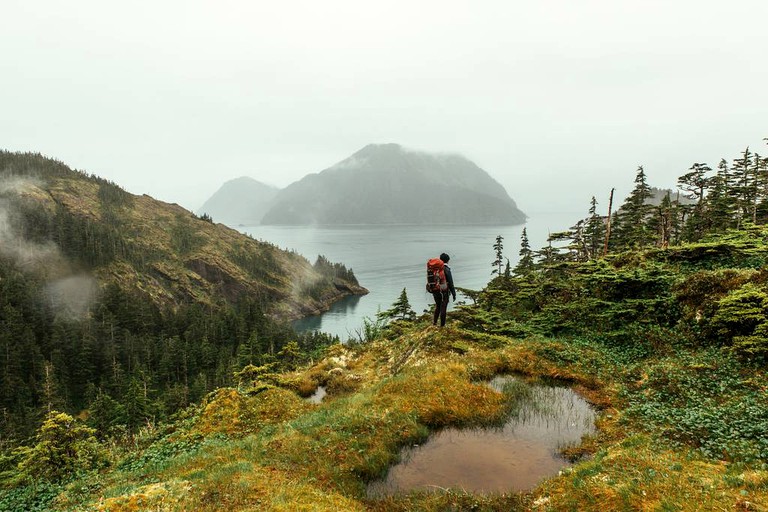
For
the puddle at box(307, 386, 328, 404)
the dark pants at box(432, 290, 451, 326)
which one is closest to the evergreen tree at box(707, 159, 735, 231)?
the dark pants at box(432, 290, 451, 326)

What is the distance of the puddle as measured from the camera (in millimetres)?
16188

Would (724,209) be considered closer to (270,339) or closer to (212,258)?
(270,339)

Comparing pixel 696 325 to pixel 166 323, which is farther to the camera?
pixel 166 323

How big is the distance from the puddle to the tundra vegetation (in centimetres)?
33

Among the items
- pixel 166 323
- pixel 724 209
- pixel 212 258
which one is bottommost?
pixel 166 323

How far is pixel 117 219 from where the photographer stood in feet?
646

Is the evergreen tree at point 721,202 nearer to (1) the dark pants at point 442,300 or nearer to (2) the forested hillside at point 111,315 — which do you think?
(1) the dark pants at point 442,300

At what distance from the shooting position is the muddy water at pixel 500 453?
25.7 feet

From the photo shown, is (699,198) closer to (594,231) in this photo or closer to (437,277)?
(594,231)

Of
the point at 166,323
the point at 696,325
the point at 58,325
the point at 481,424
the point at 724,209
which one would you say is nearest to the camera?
the point at 481,424

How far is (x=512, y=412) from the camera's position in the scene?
10.7 metres

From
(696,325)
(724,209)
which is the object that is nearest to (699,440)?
(696,325)

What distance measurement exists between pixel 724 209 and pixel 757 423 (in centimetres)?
4474

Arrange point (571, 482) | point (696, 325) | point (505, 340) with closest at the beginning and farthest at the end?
point (571, 482) → point (696, 325) → point (505, 340)
